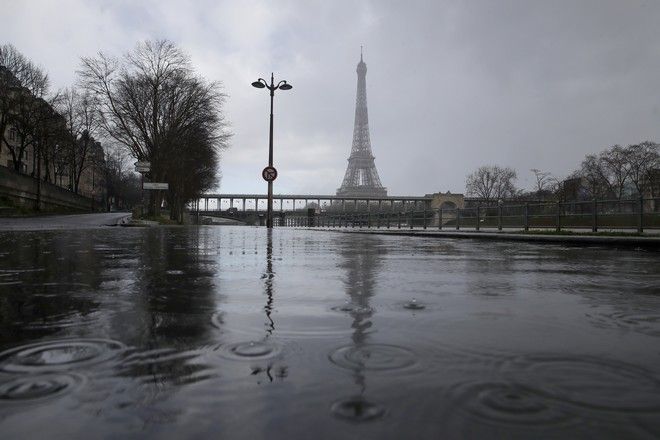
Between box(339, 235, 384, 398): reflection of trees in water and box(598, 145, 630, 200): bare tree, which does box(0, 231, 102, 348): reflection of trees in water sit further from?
box(598, 145, 630, 200): bare tree

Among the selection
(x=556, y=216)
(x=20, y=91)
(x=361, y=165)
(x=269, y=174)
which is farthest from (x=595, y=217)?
(x=361, y=165)

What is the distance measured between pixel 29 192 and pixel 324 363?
50.5 meters

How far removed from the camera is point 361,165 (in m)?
125

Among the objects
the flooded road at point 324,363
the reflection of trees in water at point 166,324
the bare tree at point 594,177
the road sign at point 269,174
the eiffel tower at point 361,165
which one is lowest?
the flooded road at point 324,363

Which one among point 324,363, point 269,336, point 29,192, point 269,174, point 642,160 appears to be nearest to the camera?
point 324,363

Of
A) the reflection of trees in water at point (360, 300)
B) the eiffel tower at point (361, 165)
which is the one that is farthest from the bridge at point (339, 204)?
the reflection of trees in water at point (360, 300)

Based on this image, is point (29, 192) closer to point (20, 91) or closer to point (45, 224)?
point (20, 91)

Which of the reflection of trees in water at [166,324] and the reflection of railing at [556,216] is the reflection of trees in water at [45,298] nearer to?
the reflection of trees in water at [166,324]

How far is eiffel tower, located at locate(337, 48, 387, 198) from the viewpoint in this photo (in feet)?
404

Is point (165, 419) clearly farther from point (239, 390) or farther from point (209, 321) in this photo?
point (209, 321)

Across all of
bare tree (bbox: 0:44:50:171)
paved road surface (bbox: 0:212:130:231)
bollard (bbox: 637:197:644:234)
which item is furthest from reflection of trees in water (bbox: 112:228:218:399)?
bare tree (bbox: 0:44:50:171)

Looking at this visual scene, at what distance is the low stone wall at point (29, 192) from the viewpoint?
3973 centimetres

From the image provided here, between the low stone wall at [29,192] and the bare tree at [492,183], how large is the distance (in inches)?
2510

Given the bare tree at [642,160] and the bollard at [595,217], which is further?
the bare tree at [642,160]
